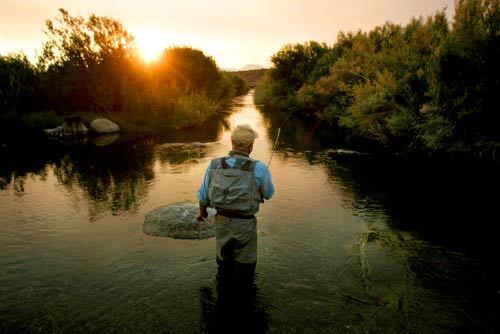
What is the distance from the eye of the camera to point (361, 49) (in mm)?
20062

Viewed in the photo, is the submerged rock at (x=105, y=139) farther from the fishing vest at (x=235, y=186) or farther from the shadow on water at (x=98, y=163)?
the fishing vest at (x=235, y=186)

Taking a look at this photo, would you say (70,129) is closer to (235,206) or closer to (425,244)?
(235,206)

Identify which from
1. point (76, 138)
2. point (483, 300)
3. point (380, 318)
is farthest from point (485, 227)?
point (76, 138)

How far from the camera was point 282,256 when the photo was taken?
5539 millimetres

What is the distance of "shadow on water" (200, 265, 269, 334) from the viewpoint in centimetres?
391

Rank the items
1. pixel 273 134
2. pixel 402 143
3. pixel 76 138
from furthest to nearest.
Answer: pixel 273 134 → pixel 76 138 → pixel 402 143

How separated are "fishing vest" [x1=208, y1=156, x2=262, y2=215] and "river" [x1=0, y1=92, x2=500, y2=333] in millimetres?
1495

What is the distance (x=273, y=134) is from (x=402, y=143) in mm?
7668

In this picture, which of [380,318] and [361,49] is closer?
[380,318]

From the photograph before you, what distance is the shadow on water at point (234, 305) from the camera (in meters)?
3.91

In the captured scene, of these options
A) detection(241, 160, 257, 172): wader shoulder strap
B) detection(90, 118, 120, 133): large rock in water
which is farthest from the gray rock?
detection(90, 118, 120, 133): large rock in water

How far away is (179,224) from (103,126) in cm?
1410

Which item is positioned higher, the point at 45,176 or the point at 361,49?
the point at 361,49

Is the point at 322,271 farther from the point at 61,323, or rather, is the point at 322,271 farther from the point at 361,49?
Answer: the point at 361,49
